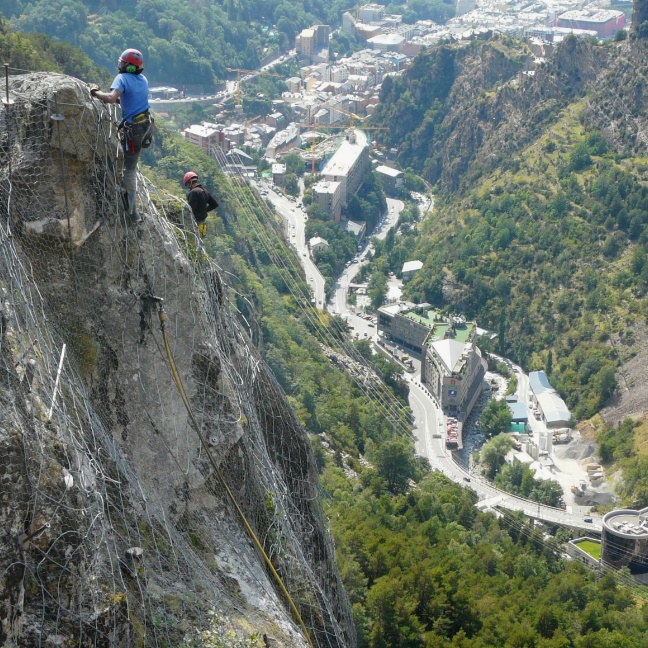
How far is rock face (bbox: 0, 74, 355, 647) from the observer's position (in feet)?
22.3

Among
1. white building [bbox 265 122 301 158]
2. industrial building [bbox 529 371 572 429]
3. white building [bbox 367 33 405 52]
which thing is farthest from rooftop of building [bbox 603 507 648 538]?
white building [bbox 367 33 405 52]

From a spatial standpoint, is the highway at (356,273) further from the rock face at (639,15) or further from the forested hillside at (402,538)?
the rock face at (639,15)

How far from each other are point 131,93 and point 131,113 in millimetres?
176

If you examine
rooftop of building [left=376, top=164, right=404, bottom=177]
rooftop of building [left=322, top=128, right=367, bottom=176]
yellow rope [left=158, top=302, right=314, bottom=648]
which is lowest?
rooftop of building [left=376, top=164, right=404, bottom=177]

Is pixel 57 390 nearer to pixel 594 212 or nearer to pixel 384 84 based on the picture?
pixel 594 212

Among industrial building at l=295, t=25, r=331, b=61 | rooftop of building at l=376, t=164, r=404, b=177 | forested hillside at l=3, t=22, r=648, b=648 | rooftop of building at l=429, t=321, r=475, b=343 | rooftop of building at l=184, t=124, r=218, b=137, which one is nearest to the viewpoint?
forested hillside at l=3, t=22, r=648, b=648

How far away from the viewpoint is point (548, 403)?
48.2m

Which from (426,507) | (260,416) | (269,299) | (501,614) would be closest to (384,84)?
(269,299)

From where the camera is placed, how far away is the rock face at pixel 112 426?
22.3 ft

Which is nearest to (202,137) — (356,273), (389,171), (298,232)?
(298,232)

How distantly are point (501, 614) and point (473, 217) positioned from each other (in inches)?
1869

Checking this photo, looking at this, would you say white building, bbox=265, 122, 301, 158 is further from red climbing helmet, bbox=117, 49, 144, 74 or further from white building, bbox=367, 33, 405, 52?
red climbing helmet, bbox=117, 49, 144, 74

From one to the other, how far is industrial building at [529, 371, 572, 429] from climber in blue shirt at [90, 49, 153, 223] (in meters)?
40.3

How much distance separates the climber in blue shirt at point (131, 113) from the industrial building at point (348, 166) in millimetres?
64246
